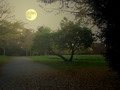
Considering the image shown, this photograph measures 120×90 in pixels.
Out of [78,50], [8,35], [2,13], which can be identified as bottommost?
[78,50]

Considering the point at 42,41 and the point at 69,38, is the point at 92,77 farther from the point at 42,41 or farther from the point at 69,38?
Result: the point at 42,41

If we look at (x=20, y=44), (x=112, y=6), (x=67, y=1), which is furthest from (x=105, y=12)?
(x=20, y=44)

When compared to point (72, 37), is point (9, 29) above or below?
above

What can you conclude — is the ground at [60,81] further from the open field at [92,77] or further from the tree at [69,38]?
the tree at [69,38]

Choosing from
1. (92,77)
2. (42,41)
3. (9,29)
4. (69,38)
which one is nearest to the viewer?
(92,77)

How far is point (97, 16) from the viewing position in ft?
34.4

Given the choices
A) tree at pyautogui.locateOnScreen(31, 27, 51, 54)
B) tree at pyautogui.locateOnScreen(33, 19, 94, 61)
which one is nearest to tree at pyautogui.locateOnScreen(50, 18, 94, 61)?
tree at pyautogui.locateOnScreen(33, 19, 94, 61)

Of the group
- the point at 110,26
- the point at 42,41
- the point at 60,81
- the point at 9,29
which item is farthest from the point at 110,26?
the point at 42,41

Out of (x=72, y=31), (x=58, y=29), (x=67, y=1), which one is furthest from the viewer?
(x=58, y=29)

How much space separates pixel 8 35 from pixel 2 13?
397cm

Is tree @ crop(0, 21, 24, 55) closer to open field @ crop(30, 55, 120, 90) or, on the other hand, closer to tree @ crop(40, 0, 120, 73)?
open field @ crop(30, 55, 120, 90)

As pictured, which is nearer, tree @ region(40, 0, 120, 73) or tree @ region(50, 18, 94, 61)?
tree @ region(40, 0, 120, 73)

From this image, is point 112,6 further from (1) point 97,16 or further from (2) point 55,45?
(2) point 55,45

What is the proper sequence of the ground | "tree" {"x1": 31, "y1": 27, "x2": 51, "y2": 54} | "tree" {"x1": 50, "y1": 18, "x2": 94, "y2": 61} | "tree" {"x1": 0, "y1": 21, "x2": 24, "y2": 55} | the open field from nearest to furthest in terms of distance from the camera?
the ground, the open field, "tree" {"x1": 0, "y1": 21, "x2": 24, "y2": 55}, "tree" {"x1": 50, "y1": 18, "x2": 94, "y2": 61}, "tree" {"x1": 31, "y1": 27, "x2": 51, "y2": 54}
